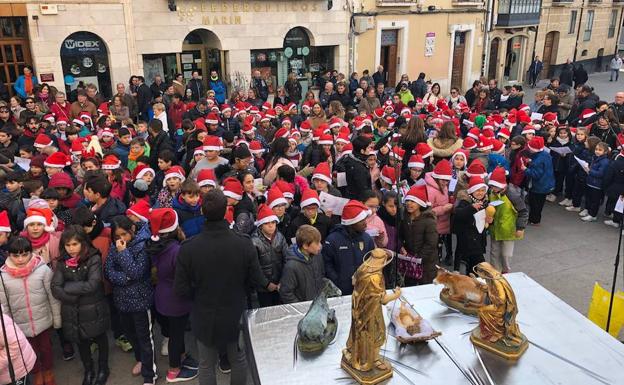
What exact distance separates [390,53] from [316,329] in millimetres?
18622

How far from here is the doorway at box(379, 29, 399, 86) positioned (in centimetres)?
2006

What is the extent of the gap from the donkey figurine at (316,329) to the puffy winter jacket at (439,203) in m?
3.13

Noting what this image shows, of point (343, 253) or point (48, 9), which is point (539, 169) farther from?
point (48, 9)

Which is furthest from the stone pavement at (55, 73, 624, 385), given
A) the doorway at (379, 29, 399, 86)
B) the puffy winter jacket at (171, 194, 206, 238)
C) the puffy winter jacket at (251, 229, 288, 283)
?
the doorway at (379, 29, 399, 86)

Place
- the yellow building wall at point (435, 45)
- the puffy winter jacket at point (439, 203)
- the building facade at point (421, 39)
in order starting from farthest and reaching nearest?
the yellow building wall at point (435, 45) → the building facade at point (421, 39) → the puffy winter jacket at point (439, 203)

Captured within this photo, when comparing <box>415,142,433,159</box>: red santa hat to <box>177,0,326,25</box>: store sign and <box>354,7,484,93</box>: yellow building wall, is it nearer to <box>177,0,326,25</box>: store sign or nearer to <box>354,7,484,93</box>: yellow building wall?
<box>177,0,326,25</box>: store sign

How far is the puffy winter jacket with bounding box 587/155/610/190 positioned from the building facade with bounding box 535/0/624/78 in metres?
20.2

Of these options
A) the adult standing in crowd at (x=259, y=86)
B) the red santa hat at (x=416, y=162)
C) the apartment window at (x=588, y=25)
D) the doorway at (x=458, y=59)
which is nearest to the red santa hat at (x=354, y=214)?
the red santa hat at (x=416, y=162)

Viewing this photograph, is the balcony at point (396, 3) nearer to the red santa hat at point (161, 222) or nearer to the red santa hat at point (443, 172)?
the red santa hat at point (443, 172)

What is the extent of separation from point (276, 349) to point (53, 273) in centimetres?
224

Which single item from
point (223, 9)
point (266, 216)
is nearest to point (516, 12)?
point (223, 9)

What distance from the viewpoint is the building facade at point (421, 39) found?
19156mm

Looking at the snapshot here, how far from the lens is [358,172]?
672cm

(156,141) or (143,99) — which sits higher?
(143,99)
